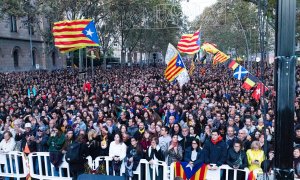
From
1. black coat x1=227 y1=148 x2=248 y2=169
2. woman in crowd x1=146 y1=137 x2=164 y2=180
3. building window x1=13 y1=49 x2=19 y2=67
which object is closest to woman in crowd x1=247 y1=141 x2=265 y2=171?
black coat x1=227 y1=148 x2=248 y2=169

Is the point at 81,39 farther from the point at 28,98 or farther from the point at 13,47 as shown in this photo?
the point at 13,47

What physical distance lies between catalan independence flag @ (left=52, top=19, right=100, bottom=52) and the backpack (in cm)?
556

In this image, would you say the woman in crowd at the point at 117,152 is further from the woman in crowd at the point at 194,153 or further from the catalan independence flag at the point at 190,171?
the woman in crowd at the point at 194,153

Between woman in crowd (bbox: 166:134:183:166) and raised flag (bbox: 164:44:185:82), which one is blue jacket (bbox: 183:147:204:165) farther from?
raised flag (bbox: 164:44:185:82)

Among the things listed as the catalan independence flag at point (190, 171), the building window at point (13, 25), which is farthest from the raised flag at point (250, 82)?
the building window at point (13, 25)

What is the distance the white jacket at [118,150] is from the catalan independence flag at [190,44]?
37.9 ft

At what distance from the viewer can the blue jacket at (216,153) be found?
6.00 m

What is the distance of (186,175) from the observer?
591cm

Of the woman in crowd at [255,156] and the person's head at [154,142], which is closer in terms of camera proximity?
the woman in crowd at [255,156]

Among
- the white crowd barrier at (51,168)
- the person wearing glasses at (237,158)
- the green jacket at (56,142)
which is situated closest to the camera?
the person wearing glasses at (237,158)

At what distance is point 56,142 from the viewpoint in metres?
7.16

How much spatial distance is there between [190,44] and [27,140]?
1239 cm

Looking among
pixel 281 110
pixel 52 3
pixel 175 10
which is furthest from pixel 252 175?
pixel 175 10

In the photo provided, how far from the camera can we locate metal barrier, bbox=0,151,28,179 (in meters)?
6.87
